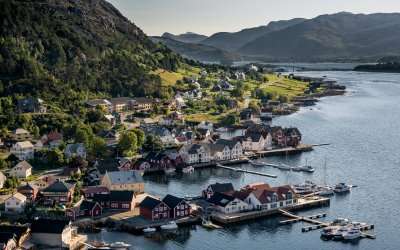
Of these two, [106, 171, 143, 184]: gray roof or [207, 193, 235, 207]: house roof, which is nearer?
[207, 193, 235, 207]: house roof

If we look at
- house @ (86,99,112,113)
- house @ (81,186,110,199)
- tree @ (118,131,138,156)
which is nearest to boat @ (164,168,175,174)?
tree @ (118,131,138,156)

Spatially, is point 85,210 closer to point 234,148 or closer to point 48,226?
point 48,226

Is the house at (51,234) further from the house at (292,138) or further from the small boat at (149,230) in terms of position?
the house at (292,138)

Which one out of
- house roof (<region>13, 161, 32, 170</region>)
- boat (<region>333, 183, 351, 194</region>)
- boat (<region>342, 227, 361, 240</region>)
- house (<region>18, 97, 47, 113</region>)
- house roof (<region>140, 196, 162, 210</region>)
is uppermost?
house (<region>18, 97, 47, 113</region>)

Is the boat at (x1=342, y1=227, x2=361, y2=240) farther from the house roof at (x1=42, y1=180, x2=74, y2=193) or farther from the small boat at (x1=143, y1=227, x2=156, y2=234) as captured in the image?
the house roof at (x1=42, y1=180, x2=74, y2=193)

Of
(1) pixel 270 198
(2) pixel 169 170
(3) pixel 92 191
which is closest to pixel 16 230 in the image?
(3) pixel 92 191

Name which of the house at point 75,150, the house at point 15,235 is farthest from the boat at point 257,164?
the house at point 15,235
